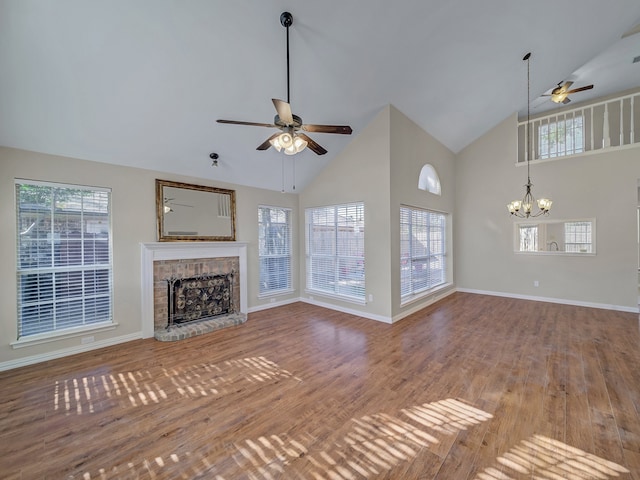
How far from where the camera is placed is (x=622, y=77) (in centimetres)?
531

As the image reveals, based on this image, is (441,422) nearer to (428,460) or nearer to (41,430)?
(428,460)

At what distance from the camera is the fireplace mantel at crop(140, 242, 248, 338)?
3.99m

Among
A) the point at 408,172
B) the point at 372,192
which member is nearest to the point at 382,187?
the point at 372,192

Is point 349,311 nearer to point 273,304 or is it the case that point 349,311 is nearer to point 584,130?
point 273,304

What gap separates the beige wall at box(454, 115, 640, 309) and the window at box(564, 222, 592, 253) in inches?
6.6

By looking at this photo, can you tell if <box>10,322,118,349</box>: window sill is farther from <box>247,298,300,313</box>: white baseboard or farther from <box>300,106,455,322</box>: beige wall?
<box>300,106,455,322</box>: beige wall

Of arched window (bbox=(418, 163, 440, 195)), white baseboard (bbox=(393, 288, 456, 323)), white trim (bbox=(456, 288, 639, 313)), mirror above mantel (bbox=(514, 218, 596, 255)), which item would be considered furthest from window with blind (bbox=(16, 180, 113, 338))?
mirror above mantel (bbox=(514, 218, 596, 255))

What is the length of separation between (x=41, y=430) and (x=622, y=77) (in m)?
10.1

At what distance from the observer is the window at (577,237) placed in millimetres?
5512

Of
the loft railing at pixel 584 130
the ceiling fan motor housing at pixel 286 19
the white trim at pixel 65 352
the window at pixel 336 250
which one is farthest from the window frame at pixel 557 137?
the white trim at pixel 65 352

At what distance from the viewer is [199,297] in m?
4.57

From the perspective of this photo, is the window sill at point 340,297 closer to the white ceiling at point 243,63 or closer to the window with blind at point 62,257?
the white ceiling at point 243,63

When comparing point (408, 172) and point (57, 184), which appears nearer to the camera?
point (57, 184)

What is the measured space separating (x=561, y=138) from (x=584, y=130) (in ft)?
1.37
